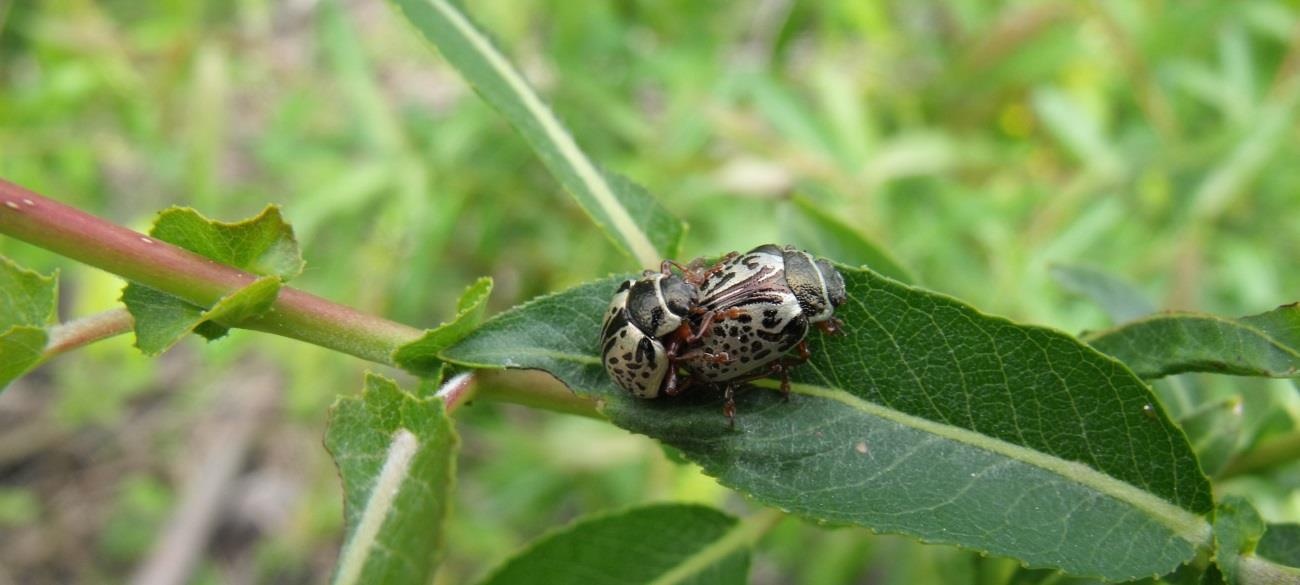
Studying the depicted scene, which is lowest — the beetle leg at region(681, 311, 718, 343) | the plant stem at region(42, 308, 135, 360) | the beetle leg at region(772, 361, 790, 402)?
the plant stem at region(42, 308, 135, 360)

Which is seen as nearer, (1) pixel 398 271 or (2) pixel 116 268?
(2) pixel 116 268

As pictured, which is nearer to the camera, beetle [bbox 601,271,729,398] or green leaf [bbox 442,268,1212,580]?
green leaf [bbox 442,268,1212,580]

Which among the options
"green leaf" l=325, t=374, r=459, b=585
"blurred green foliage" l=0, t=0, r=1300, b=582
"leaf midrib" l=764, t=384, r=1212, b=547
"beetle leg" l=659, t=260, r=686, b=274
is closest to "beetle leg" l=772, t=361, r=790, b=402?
"leaf midrib" l=764, t=384, r=1212, b=547

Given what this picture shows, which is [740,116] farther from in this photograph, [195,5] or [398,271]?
[195,5]

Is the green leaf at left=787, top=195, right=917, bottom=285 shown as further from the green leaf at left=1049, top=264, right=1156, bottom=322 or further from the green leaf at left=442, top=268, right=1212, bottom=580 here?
the green leaf at left=442, top=268, right=1212, bottom=580

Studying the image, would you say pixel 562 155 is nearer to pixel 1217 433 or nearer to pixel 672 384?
pixel 672 384

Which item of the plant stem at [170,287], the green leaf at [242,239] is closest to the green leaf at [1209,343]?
the plant stem at [170,287]

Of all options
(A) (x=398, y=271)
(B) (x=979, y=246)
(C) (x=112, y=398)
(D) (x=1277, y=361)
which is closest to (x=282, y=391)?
(C) (x=112, y=398)

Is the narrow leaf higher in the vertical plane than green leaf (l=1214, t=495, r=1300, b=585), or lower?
lower
